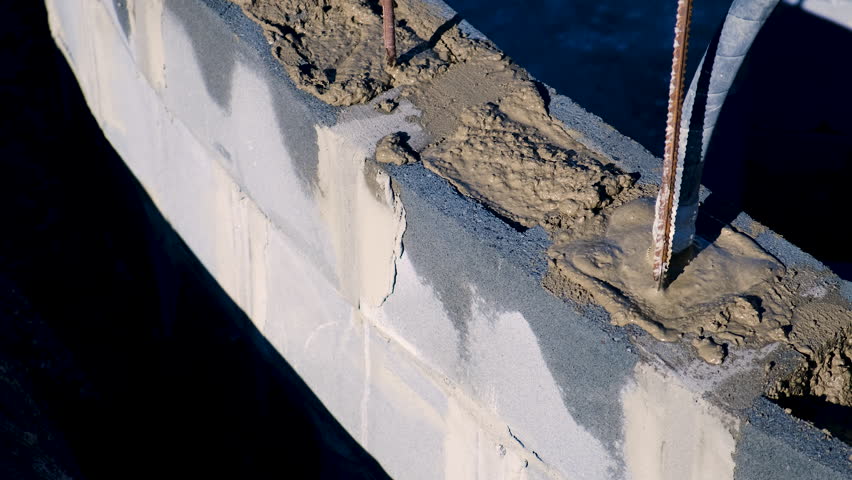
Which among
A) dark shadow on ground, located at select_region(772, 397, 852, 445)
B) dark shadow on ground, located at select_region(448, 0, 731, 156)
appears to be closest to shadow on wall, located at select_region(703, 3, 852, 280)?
dark shadow on ground, located at select_region(448, 0, 731, 156)

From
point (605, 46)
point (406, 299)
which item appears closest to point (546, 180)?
point (406, 299)

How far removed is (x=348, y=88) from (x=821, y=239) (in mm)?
3847

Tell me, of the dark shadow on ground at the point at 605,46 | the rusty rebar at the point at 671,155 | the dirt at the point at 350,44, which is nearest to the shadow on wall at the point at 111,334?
the dirt at the point at 350,44

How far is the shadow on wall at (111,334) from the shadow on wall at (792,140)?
10.6 ft

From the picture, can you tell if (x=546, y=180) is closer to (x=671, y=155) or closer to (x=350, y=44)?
(x=671, y=155)

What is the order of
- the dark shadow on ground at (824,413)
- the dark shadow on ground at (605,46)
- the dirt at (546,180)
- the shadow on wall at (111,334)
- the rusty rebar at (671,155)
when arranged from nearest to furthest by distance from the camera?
1. the rusty rebar at (671,155)
2. the dark shadow on ground at (824,413)
3. the dirt at (546,180)
4. the shadow on wall at (111,334)
5. the dark shadow on ground at (605,46)

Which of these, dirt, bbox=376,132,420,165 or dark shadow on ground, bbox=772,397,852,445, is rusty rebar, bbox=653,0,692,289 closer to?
dark shadow on ground, bbox=772,397,852,445

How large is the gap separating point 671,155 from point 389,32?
1.59 metres

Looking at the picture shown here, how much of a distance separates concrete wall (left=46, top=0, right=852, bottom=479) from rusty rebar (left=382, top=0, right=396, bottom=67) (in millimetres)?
259

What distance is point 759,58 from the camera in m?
6.47

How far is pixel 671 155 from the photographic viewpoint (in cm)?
300

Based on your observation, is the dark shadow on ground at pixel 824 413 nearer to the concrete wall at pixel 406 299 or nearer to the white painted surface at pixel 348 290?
the concrete wall at pixel 406 299

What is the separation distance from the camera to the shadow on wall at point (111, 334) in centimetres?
514

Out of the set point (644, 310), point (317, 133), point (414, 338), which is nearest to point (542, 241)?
point (644, 310)
